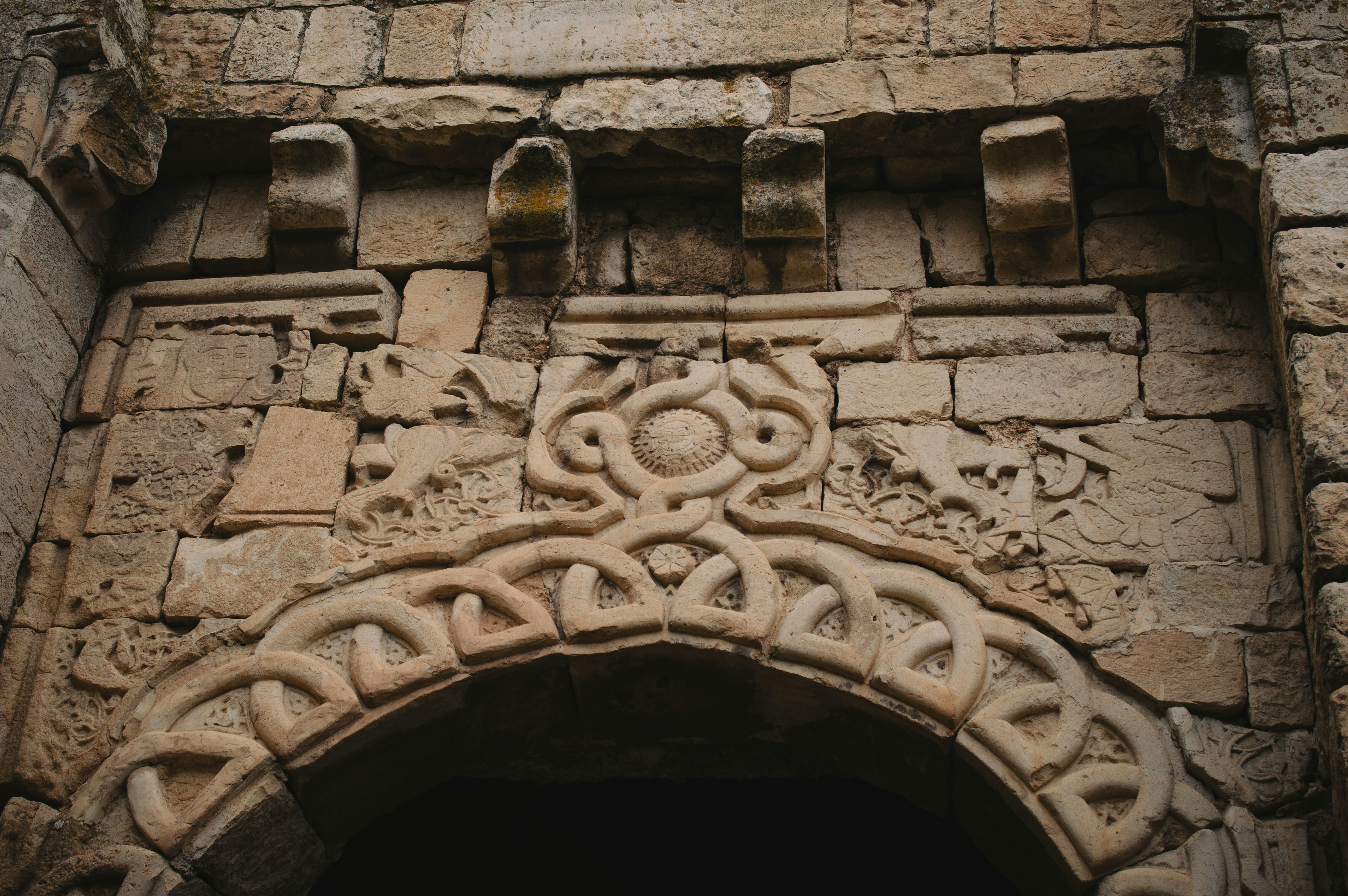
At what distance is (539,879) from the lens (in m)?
4.79

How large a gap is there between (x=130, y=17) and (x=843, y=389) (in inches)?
109

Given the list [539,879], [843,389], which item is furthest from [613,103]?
[539,879]

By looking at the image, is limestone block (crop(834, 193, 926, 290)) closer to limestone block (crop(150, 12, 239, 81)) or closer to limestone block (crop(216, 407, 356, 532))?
limestone block (crop(216, 407, 356, 532))

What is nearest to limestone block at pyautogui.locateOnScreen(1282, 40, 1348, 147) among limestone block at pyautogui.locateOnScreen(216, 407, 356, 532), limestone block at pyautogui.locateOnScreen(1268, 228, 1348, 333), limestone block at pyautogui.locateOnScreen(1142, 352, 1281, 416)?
limestone block at pyautogui.locateOnScreen(1268, 228, 1348, 333)

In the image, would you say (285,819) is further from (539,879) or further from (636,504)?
(539,879)

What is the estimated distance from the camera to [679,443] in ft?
11.3

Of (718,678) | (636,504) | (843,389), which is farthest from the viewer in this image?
(843,389)

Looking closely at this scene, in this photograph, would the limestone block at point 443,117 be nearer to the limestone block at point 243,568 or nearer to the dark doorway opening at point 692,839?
the limestone block at point 243,568

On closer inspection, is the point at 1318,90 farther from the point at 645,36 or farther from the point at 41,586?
the point at 41,586

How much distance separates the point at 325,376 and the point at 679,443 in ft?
3.81

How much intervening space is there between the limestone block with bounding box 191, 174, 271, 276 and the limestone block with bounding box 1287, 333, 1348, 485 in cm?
312

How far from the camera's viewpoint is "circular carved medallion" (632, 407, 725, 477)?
11.2ft

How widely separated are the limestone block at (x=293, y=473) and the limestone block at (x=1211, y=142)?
2.57m

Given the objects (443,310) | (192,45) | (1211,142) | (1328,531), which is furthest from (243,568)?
(1211,142)
